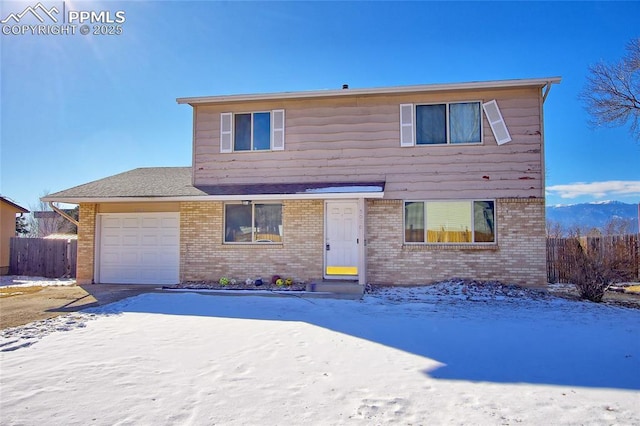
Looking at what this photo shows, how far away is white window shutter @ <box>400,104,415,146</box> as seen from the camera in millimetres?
11680

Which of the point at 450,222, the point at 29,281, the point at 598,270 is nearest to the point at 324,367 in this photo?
the point at 450,222

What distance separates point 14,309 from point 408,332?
7.75 meters

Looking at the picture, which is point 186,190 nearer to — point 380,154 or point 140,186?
point 140,186

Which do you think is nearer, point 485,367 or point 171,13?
point 485,367

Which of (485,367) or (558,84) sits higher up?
(558,84)

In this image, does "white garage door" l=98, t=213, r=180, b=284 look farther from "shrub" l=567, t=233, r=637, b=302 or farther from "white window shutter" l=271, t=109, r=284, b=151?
"shrub" l=567, t=233, r=637, b=302

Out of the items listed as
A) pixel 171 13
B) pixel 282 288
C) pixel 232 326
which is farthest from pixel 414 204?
pixel 171 13

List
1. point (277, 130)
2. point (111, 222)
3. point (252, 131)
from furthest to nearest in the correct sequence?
point (111, 222), point (252, 131), point (277, 130)

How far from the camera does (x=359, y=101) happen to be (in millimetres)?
12008

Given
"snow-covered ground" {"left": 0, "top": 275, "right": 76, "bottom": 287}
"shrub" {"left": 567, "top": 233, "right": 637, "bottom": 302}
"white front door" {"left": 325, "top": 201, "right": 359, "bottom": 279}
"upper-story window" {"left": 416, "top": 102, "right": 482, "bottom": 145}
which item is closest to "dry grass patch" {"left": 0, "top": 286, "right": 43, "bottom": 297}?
"snow-covered ground" {"left": 0, "top": 275, "right": 76, "bottom": 287}

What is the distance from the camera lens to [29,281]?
14281 millimetres

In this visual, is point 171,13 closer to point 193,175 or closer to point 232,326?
point 193,175

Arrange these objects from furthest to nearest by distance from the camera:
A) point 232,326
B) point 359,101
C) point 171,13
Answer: point 359,101 < point 171,13 < point 232,326

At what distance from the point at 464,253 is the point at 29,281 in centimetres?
1398
